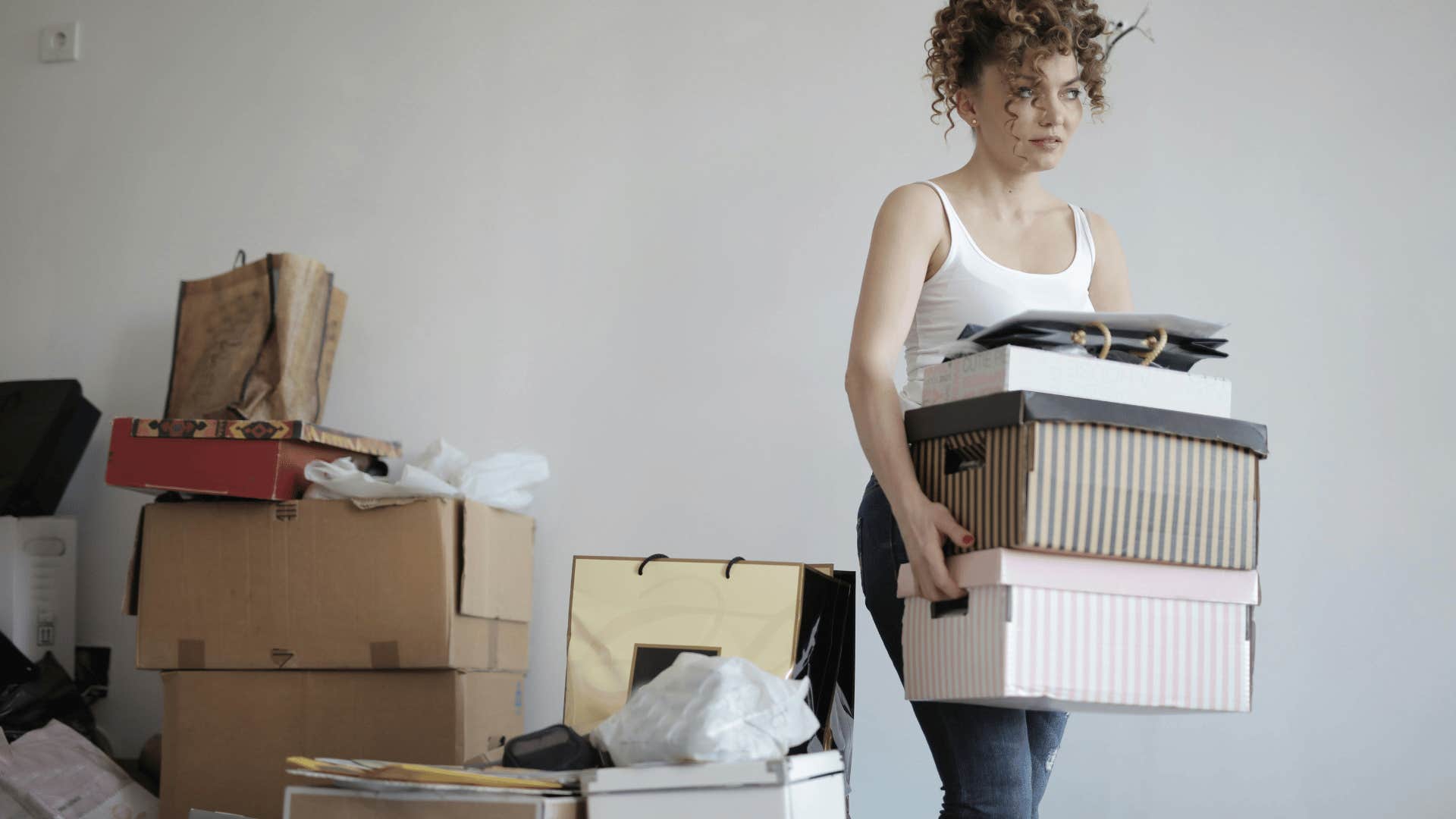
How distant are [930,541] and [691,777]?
1.00 feet

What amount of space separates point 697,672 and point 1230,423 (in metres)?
0.55

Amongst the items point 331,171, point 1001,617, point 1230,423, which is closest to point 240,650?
point 331,171

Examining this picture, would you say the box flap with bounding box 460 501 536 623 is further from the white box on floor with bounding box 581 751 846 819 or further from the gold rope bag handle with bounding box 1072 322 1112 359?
the gold rope bag handle with bounding box 1072 322 1112 359

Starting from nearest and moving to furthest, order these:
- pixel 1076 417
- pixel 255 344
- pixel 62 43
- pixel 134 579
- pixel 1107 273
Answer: pixel 1076 417
pixel 1107 273
pixel 134 579
pixel 255 344
pixel 62 43

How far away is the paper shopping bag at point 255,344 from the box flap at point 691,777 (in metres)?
1.38

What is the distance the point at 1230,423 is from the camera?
1039mm

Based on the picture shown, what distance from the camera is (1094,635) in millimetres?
1007

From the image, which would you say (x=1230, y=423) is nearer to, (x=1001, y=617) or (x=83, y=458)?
(x=1001, y=617)

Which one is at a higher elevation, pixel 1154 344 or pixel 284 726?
pixel 1154 344

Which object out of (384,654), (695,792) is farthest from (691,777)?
(384,654)

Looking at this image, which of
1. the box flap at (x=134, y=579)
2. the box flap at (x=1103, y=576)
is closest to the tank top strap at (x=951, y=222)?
the box flap at (x=1103, y=576)

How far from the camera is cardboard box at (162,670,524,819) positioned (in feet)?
6.60

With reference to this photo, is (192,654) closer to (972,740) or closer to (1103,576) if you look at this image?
(972,740)

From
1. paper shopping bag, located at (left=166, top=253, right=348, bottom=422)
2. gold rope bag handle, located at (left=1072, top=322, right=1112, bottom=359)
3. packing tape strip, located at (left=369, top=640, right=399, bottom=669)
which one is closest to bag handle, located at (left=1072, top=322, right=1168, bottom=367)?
gold rope bag handle, located at (left=1072, top=322, right=1112, bottom=359)
